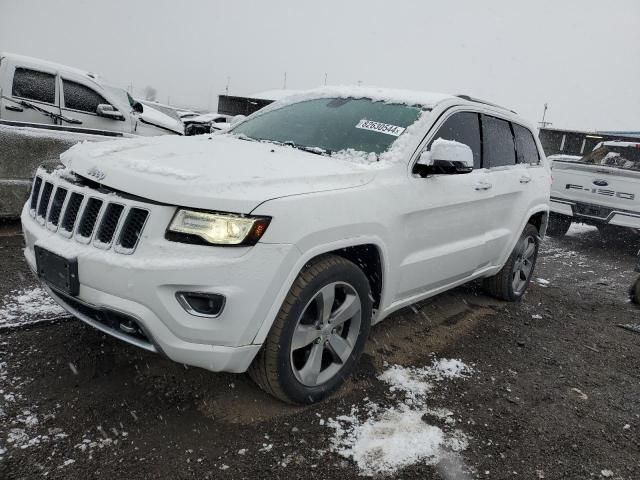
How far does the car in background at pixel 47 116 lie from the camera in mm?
5164

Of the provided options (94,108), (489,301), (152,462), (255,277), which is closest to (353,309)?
(255,277)

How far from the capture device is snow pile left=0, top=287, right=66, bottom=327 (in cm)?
333

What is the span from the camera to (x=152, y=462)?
2.23 meters

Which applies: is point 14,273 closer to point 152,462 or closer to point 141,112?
point 152,462

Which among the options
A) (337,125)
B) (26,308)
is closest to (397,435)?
(337,125)

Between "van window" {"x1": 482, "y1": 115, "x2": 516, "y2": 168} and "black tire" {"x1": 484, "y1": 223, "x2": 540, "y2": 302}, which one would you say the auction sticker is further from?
"black tire" {"x1": 484, "y1": 223, "x2": 540, "y2": 302}

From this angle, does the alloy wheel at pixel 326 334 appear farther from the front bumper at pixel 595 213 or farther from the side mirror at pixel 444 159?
the front bumper at pixel 595 213

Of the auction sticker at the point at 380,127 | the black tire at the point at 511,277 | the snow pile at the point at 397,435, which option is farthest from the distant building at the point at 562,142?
the snow pile at the point at 397,435

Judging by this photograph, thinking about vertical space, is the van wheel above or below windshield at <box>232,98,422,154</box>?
below

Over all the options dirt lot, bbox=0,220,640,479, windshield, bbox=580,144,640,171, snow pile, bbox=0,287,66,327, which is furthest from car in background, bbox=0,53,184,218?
windshield, bbox=580,144,640,171

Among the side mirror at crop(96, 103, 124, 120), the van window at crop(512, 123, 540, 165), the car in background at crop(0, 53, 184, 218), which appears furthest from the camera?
the side mirror at crop(96, 103, 124, 120)

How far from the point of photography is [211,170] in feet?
7.91

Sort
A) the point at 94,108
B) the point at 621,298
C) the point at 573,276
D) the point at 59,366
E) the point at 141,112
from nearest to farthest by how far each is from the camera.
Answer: the point at 59,366
the point at 621,298
the point at 573,276
the point at 94,108
the point at 141,112

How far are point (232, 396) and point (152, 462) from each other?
640mm
